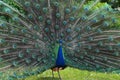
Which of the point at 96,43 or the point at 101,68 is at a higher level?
the point at 96,43

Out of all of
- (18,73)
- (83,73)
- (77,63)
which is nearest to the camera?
(18,73)

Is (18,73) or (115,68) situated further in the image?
(115,68)

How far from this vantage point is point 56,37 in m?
6.67

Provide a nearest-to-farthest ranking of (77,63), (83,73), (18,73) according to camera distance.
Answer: (18,73), (77,63), (83,73)

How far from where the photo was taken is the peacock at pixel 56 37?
6.46 m

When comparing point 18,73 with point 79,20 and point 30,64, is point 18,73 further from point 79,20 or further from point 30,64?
point 79,20

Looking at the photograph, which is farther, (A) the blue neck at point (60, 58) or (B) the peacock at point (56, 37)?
(A) the blue neck at point (60, 58)

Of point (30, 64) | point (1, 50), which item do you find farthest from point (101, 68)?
point (1, 50)

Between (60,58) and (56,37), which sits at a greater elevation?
(56,37)

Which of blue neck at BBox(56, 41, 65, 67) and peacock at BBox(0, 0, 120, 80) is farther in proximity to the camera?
blue neck at BBox(56, 41, 65, 67)

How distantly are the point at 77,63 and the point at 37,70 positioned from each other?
2.54 ft

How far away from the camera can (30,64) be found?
6484 millimetres

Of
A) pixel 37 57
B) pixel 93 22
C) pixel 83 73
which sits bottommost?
pixel 83 73

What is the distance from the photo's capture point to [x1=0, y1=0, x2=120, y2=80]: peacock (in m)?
6.46
